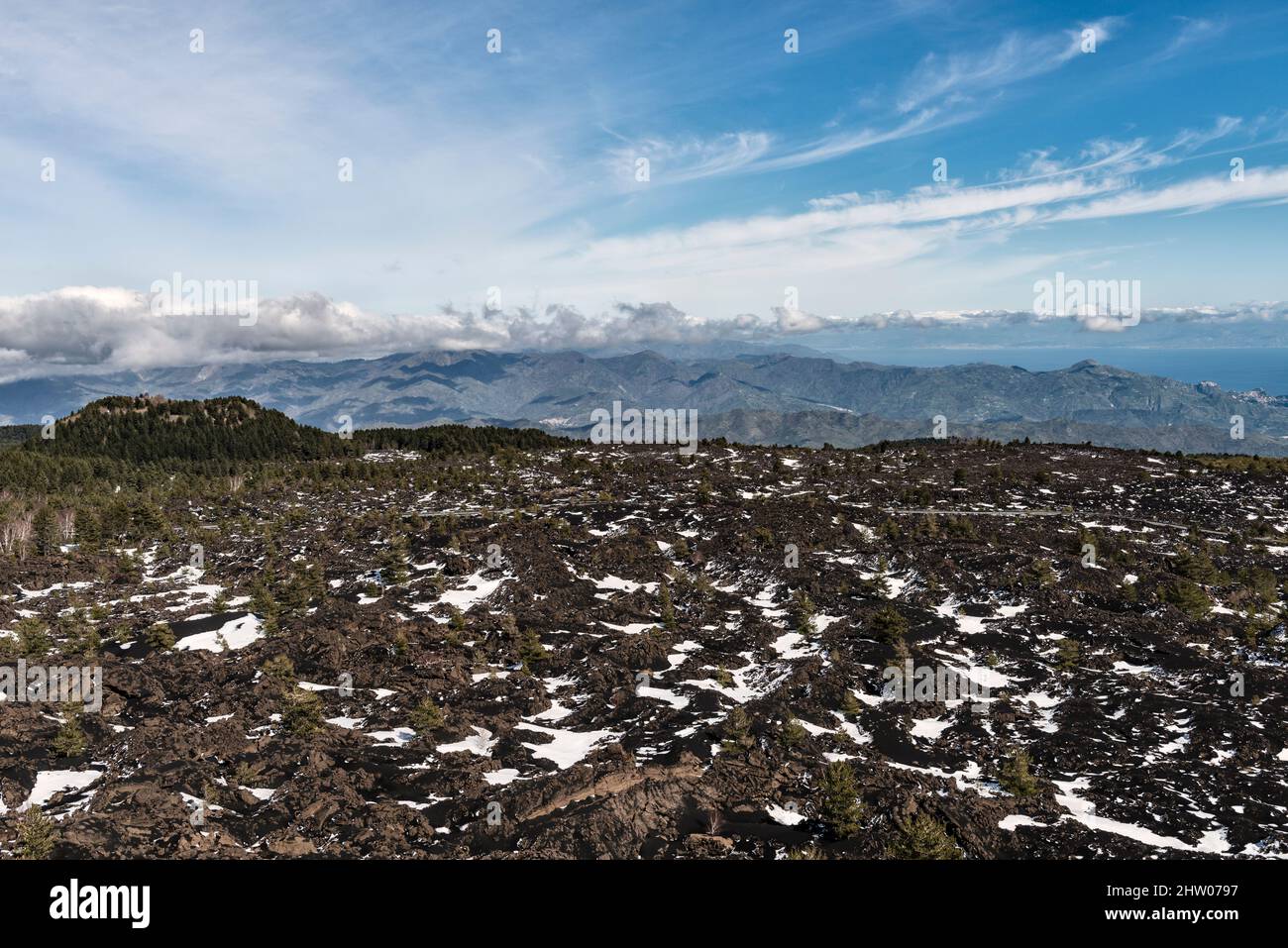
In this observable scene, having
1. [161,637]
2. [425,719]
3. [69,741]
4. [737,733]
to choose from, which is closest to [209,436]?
[161,637]

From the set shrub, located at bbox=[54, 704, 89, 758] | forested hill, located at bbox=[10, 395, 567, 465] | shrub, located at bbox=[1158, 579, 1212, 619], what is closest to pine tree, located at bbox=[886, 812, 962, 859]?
shrub, located at bbox=[1158, 579, 1212, 619]

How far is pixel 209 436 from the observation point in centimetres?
13088

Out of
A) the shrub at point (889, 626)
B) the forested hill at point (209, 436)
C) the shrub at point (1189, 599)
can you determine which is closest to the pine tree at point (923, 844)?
the shrub at point (889, 626)

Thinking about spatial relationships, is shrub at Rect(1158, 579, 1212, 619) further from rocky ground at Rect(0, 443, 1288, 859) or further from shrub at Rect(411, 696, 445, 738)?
shrub at Rect(411, 696, 445, 738)

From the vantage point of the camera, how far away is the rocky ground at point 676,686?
17516 millimetres

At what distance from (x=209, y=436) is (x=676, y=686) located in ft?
447

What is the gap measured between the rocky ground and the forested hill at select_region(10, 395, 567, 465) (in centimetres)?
→ 6827

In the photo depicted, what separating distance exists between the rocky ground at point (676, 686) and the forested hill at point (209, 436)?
68.3 m

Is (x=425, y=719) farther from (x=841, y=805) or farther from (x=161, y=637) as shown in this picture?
(x=161, y=637)

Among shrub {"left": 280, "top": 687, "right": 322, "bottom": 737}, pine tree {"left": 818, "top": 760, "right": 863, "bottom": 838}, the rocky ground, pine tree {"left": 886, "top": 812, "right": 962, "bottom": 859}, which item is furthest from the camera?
shrub {"left": 280, "top": 687, "right": 322, "bottom": 737}

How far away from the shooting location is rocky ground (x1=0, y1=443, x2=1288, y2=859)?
57.5 ft

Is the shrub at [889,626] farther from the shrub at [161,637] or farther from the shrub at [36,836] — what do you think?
the shrub at [161,637]

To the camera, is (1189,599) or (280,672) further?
(1189,599)
